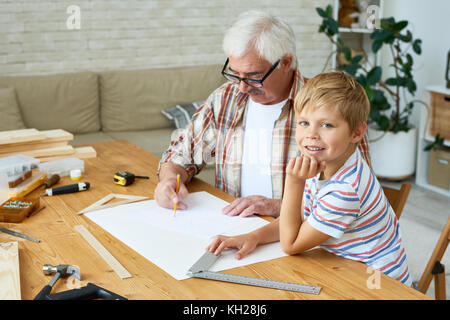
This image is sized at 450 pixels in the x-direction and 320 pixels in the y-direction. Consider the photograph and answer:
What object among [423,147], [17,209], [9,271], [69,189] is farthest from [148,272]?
[423,147]

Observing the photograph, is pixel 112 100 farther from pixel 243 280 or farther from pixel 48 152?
pixel 243 280

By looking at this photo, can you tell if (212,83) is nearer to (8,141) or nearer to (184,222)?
(8,141)

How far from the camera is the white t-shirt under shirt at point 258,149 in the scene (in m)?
1.83

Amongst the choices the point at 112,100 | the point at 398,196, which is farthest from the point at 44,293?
the point at 112,100

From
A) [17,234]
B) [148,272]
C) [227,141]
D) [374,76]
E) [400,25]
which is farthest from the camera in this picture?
[374,76]

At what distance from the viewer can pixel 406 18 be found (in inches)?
175

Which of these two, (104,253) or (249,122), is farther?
(249,122)

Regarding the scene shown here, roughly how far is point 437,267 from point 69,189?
111cm

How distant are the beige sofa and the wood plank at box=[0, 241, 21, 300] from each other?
226cm

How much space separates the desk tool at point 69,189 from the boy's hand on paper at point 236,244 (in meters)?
0.63

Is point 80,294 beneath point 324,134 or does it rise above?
beneath

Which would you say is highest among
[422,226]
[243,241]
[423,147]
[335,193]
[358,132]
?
[358,132]

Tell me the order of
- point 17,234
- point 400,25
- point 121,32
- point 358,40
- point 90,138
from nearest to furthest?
point 17,234 < point 90,138 < point 400,25 < point 121,32 < point 358,40

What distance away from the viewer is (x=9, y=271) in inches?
43.3
